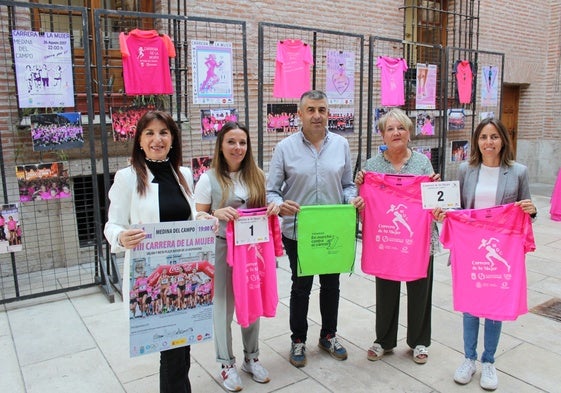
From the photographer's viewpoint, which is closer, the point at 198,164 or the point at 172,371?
the point at 172,371

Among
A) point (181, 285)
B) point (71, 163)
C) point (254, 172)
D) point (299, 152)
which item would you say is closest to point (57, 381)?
point (181, 285)

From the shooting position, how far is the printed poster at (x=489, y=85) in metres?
8.70

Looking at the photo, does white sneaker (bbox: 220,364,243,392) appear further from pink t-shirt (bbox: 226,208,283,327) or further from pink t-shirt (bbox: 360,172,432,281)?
pink t-shirt (bbox: 360,172,432,281)

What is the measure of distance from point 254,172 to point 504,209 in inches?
61.6

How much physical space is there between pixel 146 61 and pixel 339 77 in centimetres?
246

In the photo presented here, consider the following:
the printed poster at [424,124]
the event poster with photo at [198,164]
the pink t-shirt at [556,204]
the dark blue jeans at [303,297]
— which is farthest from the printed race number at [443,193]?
the pink t-shirt at [556,204]

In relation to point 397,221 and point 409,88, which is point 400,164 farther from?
point 409,88

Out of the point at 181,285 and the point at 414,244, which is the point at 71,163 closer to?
the point at 181,285

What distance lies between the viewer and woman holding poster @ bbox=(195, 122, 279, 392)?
2973 mm

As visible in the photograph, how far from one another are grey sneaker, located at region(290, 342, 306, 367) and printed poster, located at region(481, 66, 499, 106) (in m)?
6.95

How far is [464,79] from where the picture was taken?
8.29 m

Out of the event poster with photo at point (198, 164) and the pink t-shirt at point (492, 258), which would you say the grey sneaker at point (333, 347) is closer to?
the pink t-shirt at point (492, 258)

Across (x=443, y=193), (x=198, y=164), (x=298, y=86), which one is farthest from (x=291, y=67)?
(x=443, y=193)

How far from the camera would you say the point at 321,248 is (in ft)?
10.7
